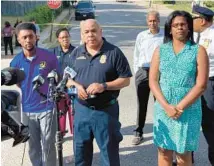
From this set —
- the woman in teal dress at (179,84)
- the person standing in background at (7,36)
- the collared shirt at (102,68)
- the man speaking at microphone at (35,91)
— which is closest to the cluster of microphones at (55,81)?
the collared shirt at (102,68)

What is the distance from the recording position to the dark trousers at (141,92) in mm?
5617

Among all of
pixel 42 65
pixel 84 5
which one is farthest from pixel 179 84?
pixel 84 5

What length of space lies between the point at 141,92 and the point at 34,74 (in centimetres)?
199

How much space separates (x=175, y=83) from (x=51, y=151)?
1511 mm

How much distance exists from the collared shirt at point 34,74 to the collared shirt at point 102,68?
0.43 meters

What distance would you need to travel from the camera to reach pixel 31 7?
34.3 metres

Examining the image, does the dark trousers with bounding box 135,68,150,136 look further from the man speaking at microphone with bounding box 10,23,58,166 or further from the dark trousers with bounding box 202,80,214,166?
the man speaking at microphone with bounding box 10,23,58,166

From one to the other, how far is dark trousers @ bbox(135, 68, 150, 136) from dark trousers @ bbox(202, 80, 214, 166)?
1150 mm

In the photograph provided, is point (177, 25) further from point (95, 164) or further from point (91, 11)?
point (91, 11)

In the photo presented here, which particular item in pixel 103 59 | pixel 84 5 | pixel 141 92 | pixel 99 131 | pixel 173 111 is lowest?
pixel 84 5

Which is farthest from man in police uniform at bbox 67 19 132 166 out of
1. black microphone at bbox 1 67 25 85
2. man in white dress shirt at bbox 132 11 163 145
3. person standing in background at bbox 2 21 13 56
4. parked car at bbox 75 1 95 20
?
parked car at bbox 75 1 95 20

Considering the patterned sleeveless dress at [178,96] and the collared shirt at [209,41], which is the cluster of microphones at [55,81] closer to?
the patterned sleeveless dress at [178,96]

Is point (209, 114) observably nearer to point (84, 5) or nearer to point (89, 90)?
point (89, 90)

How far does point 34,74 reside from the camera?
418cm
